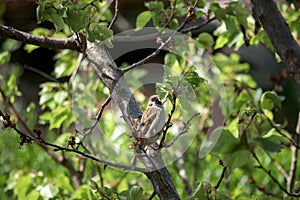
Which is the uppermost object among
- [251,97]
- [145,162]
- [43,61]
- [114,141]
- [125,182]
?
[145,162]

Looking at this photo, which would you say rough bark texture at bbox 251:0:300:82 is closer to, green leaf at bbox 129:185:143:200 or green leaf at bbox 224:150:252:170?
green leaf at bbox 224:150:252:170

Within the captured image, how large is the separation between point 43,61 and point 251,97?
4186 millimetres

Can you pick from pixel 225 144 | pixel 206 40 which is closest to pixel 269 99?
pixel 206 40

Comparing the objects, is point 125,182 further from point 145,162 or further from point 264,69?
point 264,69

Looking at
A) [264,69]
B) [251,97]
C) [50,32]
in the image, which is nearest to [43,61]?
[264,69]

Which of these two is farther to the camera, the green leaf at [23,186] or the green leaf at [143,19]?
the green leaf at [23,186]

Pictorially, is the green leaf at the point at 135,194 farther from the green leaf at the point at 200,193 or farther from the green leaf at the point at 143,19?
the green leaf at the point at 143,19

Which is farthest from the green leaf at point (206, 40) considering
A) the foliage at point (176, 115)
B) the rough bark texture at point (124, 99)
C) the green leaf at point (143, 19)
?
the rough bark texture at point (124, 99)

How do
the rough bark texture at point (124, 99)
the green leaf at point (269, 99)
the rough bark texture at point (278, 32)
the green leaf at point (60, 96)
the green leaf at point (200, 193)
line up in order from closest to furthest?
1. the green leaf at point (200, 193)
2. the rough bark texture at point (124, 99)
3. the rough bark texture at point (278, 32)
4. the green leaf at point (269, 99)
5. the green leaf at point (60, 96)

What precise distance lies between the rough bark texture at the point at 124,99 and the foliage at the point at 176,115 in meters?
0.05

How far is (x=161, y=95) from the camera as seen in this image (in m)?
1.38

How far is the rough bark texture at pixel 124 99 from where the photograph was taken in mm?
1407

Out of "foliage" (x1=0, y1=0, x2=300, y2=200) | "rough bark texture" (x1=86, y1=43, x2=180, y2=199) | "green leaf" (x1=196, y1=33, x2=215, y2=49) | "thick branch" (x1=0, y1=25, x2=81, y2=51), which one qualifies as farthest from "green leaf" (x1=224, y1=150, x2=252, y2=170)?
"green leaf" (x1=196, y1=33, x2=215, y2=49)

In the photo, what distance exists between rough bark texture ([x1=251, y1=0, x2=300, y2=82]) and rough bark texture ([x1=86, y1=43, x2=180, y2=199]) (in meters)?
0.39
